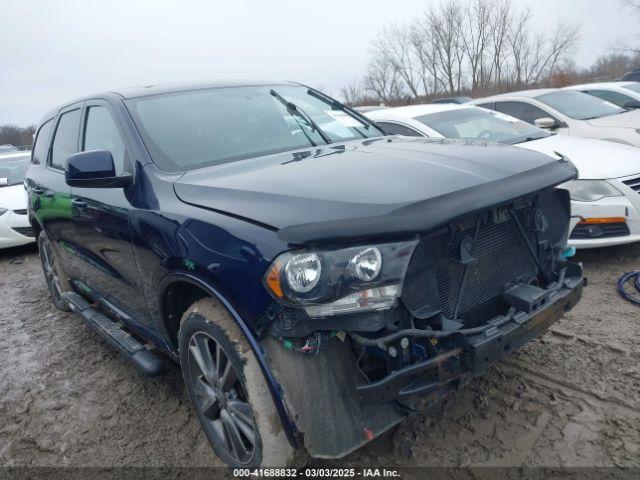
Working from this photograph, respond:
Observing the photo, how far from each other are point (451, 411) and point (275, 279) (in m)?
1.38

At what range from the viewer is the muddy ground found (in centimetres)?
240

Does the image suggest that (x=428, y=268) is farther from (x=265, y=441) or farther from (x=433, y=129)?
(x=433, y=129)

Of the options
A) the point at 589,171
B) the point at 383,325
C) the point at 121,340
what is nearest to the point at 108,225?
the point at 121,340

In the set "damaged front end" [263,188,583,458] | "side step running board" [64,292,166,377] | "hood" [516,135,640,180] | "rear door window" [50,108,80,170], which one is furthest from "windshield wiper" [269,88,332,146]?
"hood" [516,135,640,180]

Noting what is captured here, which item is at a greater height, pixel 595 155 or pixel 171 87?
pixel 171 87

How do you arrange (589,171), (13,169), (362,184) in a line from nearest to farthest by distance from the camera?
1. (362,184)
2. (589,171)
3. (13,169)

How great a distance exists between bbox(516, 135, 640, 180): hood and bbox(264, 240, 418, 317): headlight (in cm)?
271

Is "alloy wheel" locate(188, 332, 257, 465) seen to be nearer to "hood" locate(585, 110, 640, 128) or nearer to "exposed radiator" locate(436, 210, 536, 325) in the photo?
"exposed radiator" locate(436, 210, 536, 325)

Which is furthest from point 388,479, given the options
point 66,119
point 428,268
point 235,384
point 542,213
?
point 66,119

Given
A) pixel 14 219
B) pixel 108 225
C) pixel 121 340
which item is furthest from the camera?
pixel 14 219

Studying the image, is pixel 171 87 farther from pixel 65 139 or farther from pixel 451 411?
pixel 451 411

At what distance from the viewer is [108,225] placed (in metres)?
2.89

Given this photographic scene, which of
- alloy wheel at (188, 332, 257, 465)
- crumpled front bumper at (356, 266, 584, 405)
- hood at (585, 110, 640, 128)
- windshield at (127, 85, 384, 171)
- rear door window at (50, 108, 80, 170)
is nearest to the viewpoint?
crumpled front bumper at (356, 266, 584, 405)

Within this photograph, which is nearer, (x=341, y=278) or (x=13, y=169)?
(x=341, y=278)
